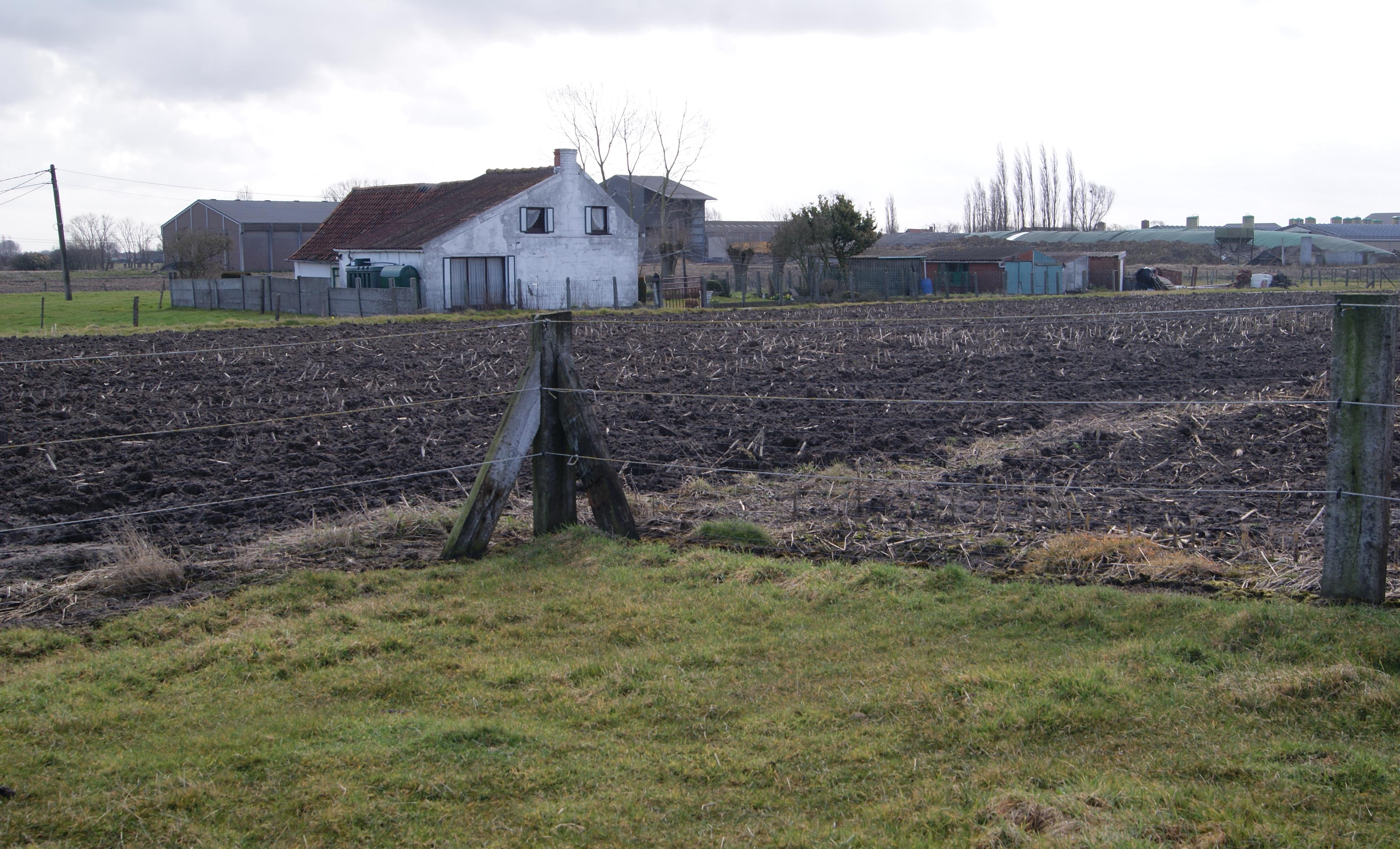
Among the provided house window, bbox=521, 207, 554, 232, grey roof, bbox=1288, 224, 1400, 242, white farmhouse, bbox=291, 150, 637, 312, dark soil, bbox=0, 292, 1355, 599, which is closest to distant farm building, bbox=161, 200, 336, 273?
white farmhouse, bbox=291, 150, 637, 312

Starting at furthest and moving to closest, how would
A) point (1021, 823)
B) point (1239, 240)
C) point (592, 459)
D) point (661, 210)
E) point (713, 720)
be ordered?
point (1239, 240) < point (661, 210) < point (592, 459) < point (713, 720) < point (1021, 823)

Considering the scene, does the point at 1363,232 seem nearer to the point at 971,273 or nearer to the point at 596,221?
the point at 971,273

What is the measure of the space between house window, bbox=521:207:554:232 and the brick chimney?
1.83 meters

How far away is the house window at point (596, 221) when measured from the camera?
4544 centimetres

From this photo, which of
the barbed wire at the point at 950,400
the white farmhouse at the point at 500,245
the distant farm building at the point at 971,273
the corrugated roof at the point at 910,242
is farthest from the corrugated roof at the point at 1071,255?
the barbed wire at the point at 950,400

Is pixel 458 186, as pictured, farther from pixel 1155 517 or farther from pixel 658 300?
pixel 1155 517

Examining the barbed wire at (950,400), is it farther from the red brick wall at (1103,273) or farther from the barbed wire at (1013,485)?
the red brick wall at (1103,273)

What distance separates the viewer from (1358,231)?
115 metres

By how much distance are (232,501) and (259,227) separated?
3559 inches

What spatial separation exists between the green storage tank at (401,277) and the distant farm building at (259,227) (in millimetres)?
51465

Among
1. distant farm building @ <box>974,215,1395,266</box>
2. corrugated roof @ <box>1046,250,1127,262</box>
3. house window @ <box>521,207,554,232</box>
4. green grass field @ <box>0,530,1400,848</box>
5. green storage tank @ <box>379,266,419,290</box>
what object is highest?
distant farm building @ <box>974,215,1395,266</box>

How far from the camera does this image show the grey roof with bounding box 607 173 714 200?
90.2 m

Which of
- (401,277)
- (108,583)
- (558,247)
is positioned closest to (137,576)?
(108,583)

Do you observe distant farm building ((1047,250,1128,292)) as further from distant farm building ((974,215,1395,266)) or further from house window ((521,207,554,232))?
house window ((521,207,554,232))
